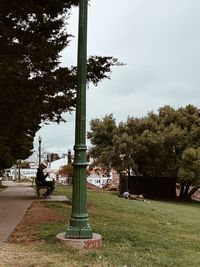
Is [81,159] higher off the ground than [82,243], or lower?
higher

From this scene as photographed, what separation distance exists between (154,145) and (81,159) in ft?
102

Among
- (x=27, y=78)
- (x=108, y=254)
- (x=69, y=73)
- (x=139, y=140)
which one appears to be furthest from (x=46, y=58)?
(x=139, y=140)

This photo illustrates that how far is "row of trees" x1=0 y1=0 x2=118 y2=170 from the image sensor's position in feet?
41.6

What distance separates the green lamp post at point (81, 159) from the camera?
858 centimetres

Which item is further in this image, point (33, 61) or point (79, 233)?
point (33, 61)

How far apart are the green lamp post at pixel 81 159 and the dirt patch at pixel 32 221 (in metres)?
0.90

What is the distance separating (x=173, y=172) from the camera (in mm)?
40719

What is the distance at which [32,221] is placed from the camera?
11586mm

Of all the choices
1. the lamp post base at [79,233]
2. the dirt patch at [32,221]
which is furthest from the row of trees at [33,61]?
the lamp post base at [79,233]

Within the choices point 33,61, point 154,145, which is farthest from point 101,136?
point 33,61

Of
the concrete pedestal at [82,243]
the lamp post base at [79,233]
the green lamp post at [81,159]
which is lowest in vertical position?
the concrete pedestal at [82,243]

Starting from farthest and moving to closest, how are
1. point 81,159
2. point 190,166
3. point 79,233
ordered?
point 190,166 < point 81,159 < point 79,233

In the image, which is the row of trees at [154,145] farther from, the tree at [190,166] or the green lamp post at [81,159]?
the green lamp post at [81,159]

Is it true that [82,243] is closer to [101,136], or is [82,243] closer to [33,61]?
[33,61]
